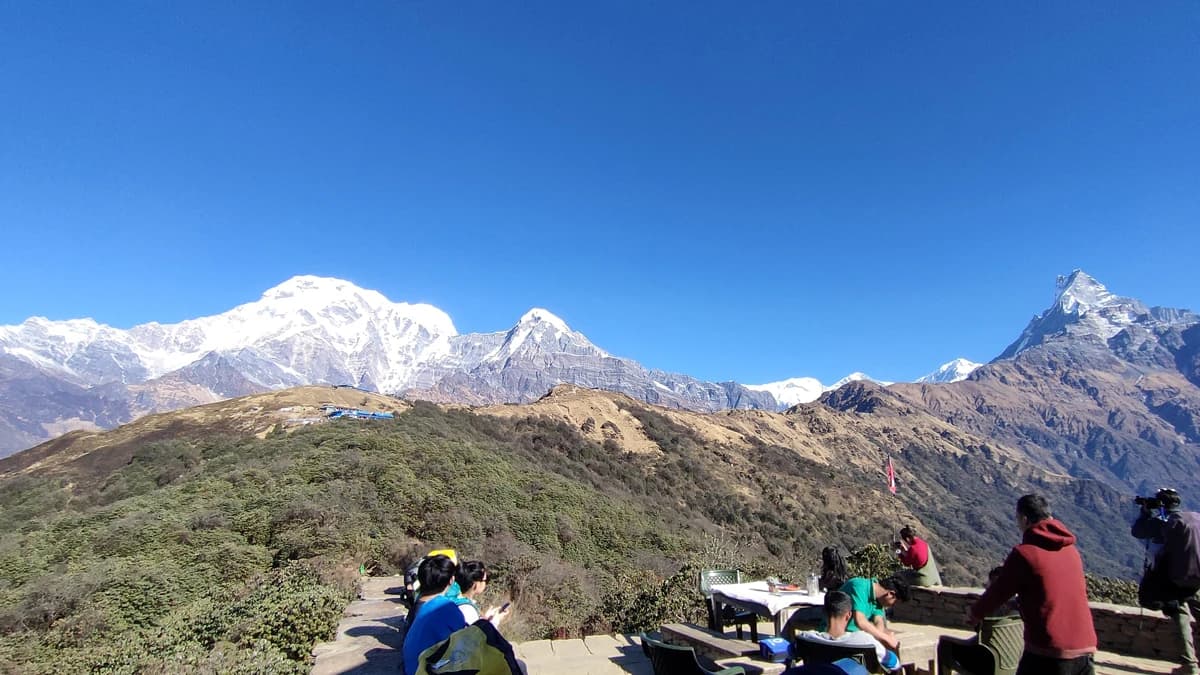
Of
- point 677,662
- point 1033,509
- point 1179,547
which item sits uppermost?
point 1033,509

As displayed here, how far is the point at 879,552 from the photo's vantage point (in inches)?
509

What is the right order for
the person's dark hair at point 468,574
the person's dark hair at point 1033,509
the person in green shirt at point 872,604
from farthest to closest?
the person's dark hair at point 468,574
the person in green shirt at point 872,604
the person's dark hair at point 1033,509

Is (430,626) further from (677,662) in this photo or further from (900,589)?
(900,589)

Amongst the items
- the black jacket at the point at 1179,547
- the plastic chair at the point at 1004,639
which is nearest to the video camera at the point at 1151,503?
the black jacket at the point at 1179,547

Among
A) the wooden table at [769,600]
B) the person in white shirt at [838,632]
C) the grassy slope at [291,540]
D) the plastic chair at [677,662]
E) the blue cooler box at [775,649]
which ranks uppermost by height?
the person in white shirt at [838,632]

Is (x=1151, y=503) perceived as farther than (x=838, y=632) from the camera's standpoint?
Yes

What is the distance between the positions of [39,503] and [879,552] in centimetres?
3589

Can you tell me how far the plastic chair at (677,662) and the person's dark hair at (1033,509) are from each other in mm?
2010

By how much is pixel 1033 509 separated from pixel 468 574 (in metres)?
4.05

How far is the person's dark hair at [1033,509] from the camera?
138 inches

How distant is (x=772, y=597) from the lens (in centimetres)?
612

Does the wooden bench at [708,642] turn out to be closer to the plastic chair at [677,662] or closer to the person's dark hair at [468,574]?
the plastic chair at [677,662]

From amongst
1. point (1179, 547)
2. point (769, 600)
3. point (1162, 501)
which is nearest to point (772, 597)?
point (769, 600)

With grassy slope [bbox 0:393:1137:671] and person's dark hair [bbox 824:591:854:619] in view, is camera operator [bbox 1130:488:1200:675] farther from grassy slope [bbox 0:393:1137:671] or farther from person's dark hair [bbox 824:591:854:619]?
grassy slope [bbox 0:393:1137:671]
